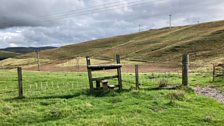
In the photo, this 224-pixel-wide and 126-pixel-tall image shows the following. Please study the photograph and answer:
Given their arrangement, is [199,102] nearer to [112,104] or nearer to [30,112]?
[112,104]

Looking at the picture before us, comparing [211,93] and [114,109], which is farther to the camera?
[211,93]

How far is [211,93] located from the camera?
18.9 metres

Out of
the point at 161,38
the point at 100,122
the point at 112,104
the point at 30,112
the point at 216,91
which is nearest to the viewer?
the point at 100,122

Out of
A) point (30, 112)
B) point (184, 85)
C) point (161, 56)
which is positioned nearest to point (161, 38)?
point (161, 56)

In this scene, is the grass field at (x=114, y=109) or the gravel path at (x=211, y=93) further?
the gravel path at (x=211, y=93)

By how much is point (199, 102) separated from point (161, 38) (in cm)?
10435

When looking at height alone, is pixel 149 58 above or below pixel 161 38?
below

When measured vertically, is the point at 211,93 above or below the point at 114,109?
above

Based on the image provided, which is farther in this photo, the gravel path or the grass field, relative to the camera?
the gravel path

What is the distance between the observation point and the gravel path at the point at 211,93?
17450 millimetres

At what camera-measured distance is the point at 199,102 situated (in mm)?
15523

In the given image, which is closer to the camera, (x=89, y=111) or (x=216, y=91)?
(x=89, y=111)

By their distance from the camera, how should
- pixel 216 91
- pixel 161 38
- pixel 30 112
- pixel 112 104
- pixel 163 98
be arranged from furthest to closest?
pixel 161 38 → pixel 216 91 → pixel 163 98 → pixel 112 104 → pixel 30 112

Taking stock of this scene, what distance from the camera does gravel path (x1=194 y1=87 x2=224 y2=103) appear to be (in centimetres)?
1745
